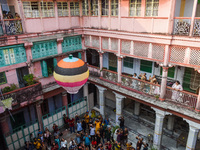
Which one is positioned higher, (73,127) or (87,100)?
(87,100)

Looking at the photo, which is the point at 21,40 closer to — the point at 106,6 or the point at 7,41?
the point at 7,41

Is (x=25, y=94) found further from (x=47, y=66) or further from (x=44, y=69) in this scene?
(x=47, y=66)

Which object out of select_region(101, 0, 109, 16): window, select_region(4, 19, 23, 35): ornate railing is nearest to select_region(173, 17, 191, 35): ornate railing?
select_region(101, 0, 109, 16): window

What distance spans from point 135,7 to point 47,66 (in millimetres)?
7685

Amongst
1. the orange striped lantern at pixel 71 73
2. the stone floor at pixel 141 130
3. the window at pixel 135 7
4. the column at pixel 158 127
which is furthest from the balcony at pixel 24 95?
the column at pixel 158 127

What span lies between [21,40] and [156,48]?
8.46m

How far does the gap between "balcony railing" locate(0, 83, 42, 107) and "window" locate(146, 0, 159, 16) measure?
8.53m

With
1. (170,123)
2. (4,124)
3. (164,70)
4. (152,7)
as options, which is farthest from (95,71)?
(4,124)

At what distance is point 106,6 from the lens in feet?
Answer: 42.2

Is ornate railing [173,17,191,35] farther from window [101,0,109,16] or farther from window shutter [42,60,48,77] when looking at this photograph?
window shutter [42,60,48,77]

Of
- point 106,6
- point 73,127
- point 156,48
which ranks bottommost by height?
point 73,127

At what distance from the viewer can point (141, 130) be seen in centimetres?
1444

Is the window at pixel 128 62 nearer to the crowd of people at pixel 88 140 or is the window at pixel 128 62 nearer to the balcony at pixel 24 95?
the crowd of people at pixel 88 140

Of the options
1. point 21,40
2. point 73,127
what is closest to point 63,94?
point 73,127
